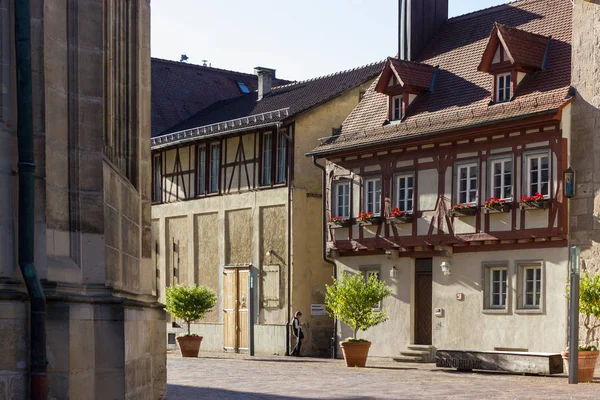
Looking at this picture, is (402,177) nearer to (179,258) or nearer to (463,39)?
(463,39)

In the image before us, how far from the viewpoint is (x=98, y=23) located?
492 inches

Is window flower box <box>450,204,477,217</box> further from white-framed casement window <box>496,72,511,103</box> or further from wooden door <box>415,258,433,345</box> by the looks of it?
white-framed casement window <box>496,72,511,103</box>

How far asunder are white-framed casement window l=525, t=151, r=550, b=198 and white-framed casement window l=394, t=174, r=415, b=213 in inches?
174

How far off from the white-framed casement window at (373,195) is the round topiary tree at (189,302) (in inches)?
227

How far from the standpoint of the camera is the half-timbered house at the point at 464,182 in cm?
2984

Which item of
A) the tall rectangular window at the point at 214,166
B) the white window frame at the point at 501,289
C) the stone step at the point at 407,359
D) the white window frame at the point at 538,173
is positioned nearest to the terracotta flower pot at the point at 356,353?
the stone step at the point at 407,359

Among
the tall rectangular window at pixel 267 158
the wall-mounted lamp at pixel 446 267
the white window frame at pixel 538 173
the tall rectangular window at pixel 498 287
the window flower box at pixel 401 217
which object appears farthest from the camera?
the tall rectangular window at pixel 267 158

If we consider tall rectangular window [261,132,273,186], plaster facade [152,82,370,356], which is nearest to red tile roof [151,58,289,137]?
plaster facade [152,82,370,356]

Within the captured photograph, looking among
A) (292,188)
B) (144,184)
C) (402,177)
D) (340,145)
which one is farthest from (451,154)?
(144,184)

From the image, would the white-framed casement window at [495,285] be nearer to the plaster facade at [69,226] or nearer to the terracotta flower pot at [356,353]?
the terracotta flower pot at [356,353]

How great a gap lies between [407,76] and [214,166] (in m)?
10.0

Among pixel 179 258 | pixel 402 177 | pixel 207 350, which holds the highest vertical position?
pixel 402 177

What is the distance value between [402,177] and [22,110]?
23.4m

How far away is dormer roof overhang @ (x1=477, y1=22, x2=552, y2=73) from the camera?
102ft
